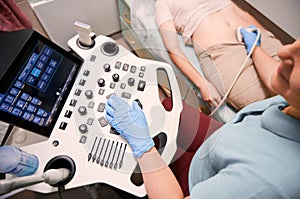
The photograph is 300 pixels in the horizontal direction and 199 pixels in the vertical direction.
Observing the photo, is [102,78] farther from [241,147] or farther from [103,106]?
[241,147]

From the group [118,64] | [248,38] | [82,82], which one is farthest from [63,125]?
[248,38]

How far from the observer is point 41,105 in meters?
0.62

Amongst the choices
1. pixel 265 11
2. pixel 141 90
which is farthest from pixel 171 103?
pixel 265 11

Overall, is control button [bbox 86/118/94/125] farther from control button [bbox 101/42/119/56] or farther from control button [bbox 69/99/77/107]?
control button [bbox 101/42/119/56]

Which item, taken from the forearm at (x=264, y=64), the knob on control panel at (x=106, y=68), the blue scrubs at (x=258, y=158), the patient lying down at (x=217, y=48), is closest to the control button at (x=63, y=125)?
the knob on control panel at (x=106, y=68)

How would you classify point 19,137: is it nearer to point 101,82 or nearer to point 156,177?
point 101,82

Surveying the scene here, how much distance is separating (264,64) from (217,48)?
223mm

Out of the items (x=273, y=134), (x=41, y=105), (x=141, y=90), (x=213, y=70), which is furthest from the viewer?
(x=213, y=70)

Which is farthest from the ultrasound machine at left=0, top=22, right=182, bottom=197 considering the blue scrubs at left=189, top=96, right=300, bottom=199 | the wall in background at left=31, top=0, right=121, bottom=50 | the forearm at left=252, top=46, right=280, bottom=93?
the wall in background at left=31, top=0, right=121, bottom=50

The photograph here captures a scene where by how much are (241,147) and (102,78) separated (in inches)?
18.3

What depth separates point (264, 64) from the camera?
96cm

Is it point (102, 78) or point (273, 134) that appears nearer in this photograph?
point (273, 134)

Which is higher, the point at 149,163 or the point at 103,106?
the point at 103,106

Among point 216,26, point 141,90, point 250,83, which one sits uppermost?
point 216,26
